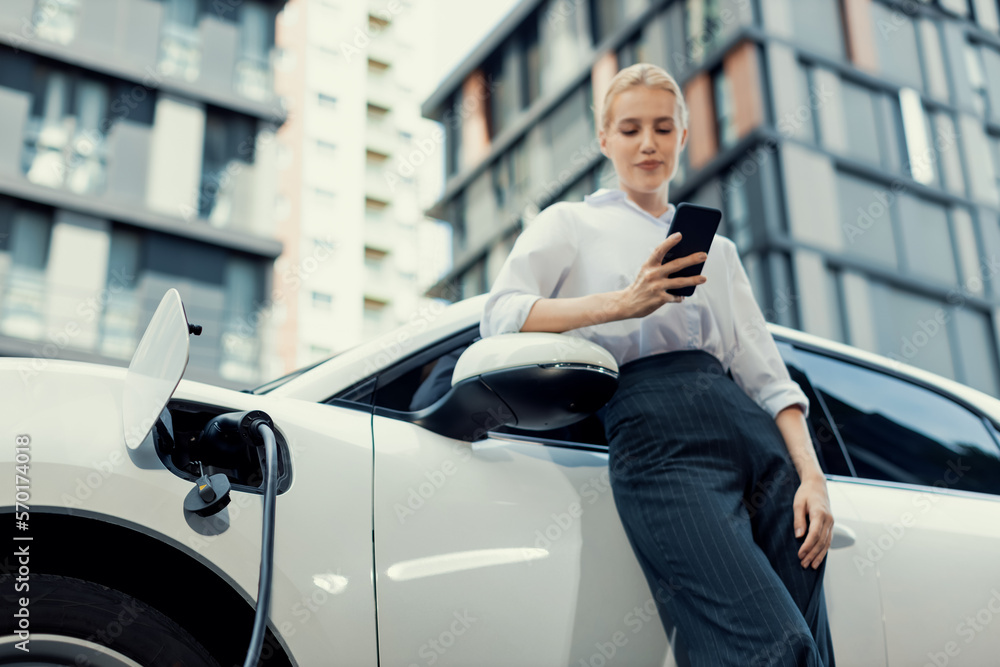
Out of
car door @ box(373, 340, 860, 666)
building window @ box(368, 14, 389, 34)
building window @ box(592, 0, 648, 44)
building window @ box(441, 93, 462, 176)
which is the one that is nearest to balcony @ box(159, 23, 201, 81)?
building window @ box(592, 0, 648, 44)

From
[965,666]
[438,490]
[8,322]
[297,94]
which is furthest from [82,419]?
[297,94]

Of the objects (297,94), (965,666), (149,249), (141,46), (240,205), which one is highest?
(297,94)

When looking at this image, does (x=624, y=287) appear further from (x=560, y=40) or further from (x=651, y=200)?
(x=560, y=40)

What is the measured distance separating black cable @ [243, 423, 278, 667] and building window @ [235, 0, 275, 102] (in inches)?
758

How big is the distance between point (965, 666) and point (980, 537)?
1.00 feet

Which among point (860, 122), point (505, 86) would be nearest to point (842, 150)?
point (860, 122)

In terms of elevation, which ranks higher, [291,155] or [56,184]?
[291,155]

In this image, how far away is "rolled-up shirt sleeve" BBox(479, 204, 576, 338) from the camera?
1693 mm

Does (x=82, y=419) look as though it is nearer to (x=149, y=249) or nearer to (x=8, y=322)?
(x=8, y=322)

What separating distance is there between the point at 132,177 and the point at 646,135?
17.4 m

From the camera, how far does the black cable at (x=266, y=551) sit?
1190mm

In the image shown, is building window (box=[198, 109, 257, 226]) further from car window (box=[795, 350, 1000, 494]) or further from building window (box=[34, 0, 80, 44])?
car window (box=[795, 350, 1000, 494])

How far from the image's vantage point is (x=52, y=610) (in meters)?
1.29

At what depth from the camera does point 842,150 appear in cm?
1858
